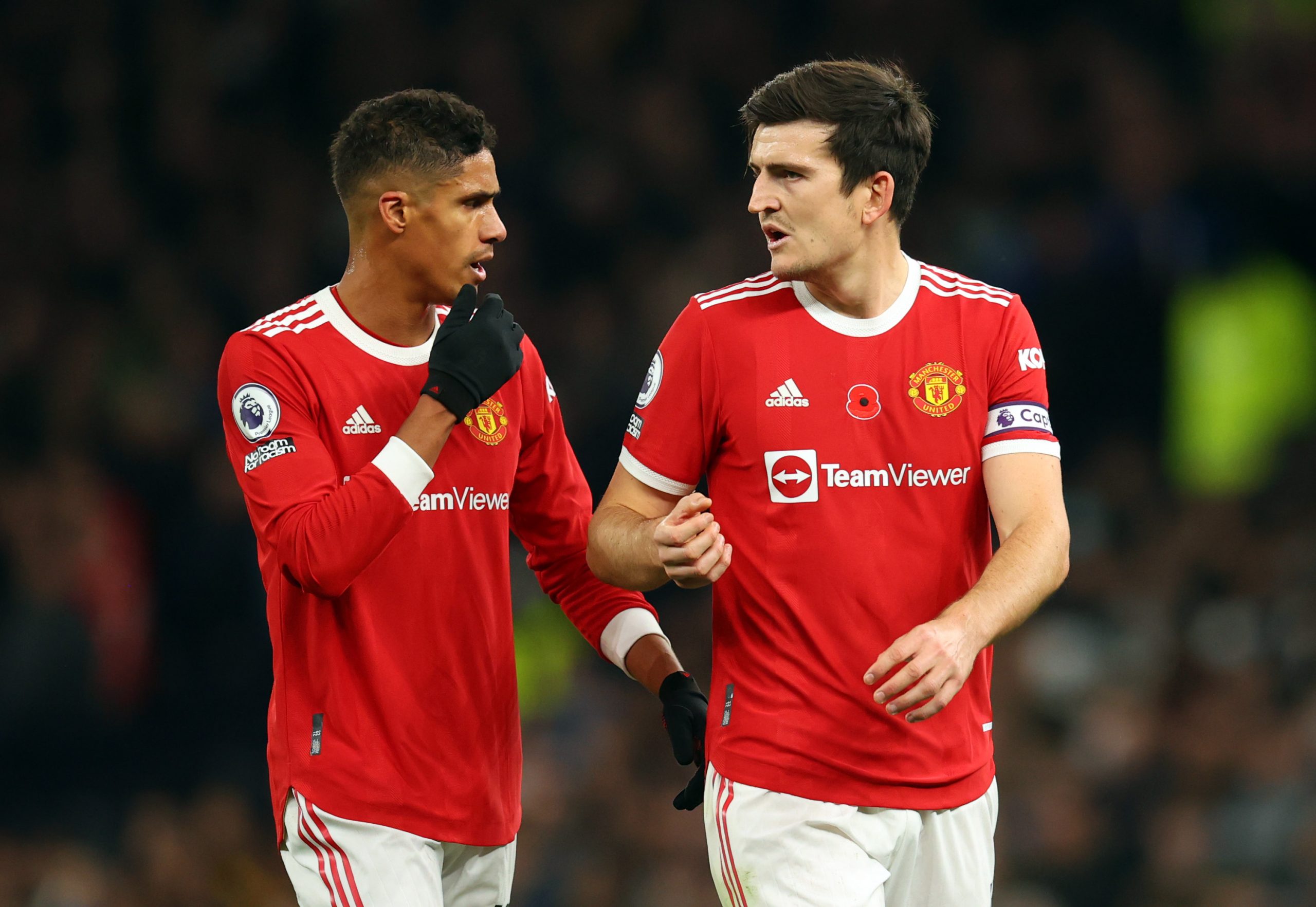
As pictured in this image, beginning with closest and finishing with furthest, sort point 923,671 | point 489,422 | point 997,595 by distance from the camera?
point 923,671 → point 997,595 → point 489,422

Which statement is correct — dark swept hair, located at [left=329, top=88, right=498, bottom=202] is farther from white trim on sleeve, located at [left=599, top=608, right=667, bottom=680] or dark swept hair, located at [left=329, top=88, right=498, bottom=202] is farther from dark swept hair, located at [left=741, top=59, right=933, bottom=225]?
white trim on sleeve, located at [left=599, top=608, right=667, bottom=680]

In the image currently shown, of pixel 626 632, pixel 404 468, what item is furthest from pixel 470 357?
pixel 626 632

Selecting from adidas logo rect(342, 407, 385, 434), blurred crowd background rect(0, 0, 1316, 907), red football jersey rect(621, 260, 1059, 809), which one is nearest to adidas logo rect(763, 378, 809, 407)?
red football jersey rect(621, 260, 1059, 809)

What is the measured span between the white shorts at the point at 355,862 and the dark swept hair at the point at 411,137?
145 centimetres

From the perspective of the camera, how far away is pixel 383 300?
12.4 ft

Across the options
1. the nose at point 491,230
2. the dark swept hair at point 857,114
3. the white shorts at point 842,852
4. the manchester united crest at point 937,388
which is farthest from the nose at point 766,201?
the white shorts at point 842,852

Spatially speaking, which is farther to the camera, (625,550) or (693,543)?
(625,550)

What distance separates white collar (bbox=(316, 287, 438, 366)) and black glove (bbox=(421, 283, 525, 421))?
0.43 feet

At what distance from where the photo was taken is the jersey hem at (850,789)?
349 centimetres

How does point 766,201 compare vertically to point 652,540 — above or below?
above

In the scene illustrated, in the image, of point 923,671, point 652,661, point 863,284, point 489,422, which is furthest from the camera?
point 652,661

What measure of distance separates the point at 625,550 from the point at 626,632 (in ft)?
2.07

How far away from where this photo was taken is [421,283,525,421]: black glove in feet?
11.7

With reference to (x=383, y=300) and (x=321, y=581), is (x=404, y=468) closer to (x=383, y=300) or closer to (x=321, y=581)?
(x=321, y=581)
